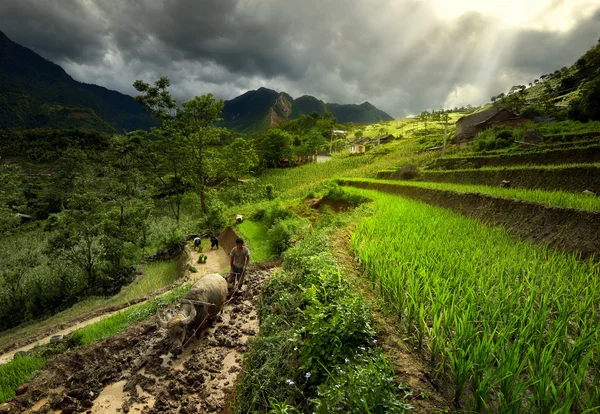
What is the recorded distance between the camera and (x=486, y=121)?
3834 cm

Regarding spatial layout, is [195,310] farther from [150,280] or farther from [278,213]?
[278,213]

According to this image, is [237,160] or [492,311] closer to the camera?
[492,311]

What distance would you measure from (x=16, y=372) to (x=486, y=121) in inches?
1929

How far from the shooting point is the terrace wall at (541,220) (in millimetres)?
6234

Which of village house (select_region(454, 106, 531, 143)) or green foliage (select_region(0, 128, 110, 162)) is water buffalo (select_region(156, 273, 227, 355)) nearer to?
village house (select_region(454, 106, 531, 143))

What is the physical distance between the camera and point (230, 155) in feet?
114

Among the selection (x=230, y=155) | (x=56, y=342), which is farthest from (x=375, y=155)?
(x=56, y=342)

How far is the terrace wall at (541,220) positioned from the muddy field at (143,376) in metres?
7.00

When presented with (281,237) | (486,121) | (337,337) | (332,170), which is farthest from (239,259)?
(486,121)

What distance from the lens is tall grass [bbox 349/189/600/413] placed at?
7.49 feet

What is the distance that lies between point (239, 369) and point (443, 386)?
372 cm

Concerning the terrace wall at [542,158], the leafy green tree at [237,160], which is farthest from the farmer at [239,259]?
the leafy green tree at [237,160]

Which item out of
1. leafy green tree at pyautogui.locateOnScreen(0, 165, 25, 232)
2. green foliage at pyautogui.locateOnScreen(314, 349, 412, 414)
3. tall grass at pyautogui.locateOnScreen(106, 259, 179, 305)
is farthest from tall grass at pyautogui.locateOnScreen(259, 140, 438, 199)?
green foliage at pyautogui.locateOnScreen(314, 349, 412, 414)

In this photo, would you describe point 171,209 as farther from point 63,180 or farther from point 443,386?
point 443,386
